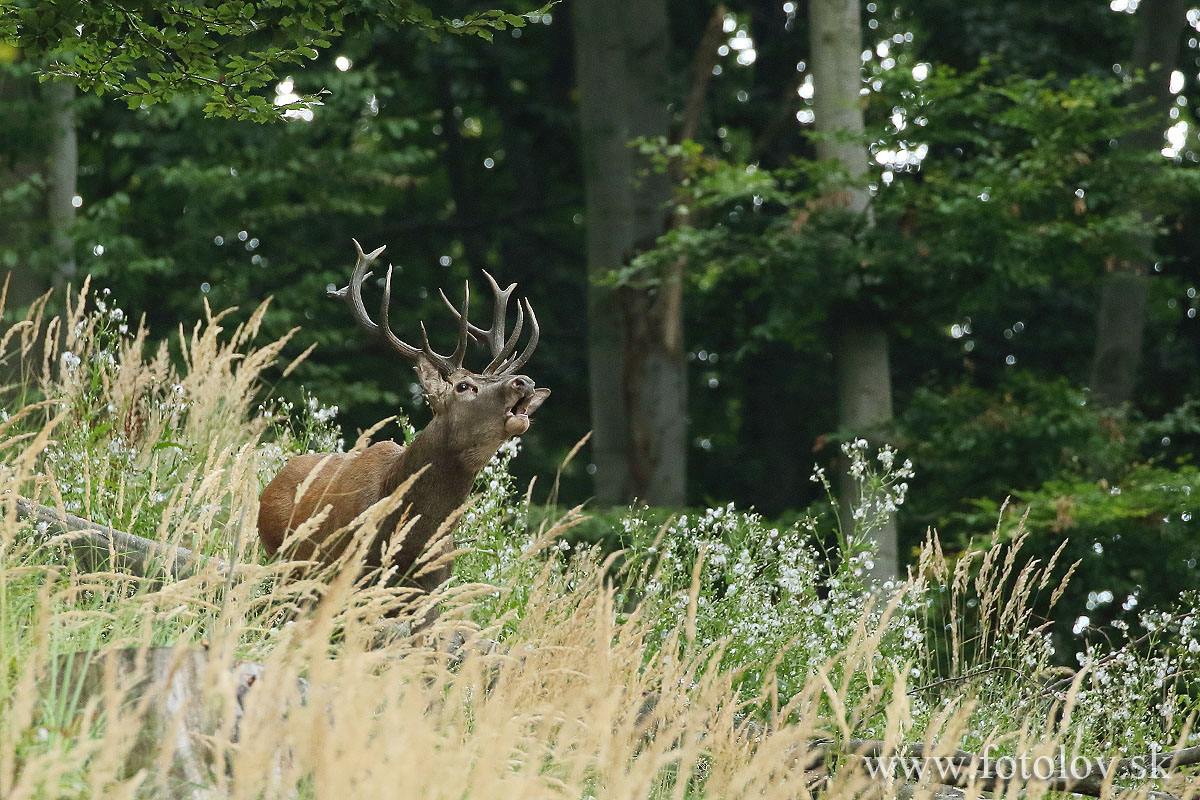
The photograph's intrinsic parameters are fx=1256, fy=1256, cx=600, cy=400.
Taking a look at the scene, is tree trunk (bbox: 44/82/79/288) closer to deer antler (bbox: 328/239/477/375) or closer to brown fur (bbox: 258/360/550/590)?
deer antler (bbox: 328/239/477/375)

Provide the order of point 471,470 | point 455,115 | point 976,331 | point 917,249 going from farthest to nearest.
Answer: point 455,115 → point 976,331 → point 917,249 → point 471,470

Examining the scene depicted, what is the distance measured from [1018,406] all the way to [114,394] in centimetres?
631

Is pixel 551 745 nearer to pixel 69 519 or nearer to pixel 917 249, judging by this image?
pixel 69 519

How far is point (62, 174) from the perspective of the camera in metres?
10.3

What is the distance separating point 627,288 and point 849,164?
296 cm

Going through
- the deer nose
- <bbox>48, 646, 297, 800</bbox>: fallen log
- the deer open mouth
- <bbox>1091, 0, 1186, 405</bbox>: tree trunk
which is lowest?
<bbox>48, 646, 297, 800</bbox>: fallen log

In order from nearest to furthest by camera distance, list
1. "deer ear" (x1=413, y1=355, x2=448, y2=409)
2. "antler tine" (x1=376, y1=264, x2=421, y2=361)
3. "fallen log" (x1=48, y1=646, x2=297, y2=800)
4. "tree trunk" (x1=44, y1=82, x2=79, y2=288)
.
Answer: "fallen log" (x1=48, y1=646, x2=297, y2=800) < "deer ear" (x1=413, y1=355, x2=448, y2=409) < "antler tine" (x1=376, y1=264, x2=421, y2=361) < "tree trunk" (x1=44, y1=82, x2=79, y2=288)

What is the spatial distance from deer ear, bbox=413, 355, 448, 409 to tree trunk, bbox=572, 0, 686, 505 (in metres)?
6.66

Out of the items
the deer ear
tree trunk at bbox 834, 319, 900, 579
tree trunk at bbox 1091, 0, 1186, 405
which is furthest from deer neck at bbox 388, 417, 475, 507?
tree trunk at bbox 1091, 0, 1186, 405

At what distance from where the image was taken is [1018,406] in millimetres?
9211

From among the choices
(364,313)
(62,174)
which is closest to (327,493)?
(364,313)

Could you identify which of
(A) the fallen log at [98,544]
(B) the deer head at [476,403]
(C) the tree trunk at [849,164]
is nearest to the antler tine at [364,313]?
(B) the deer head at [476,403]

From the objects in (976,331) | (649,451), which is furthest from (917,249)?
(976,331)

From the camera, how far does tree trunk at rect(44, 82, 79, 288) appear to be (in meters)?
10.1
